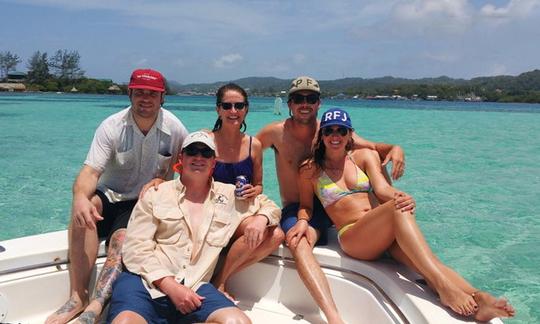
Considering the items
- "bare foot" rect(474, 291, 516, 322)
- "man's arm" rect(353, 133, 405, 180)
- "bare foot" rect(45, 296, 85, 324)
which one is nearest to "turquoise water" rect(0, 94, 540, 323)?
"man's arm" rect(353, 133, 405, 180)

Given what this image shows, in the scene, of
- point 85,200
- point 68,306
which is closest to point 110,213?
point 85,200

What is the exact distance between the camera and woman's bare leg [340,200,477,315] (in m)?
2.28

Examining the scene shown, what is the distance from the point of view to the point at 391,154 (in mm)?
3379

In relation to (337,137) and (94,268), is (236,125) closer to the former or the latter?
(337,137)

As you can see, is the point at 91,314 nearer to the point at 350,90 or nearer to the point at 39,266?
the point at 39,266

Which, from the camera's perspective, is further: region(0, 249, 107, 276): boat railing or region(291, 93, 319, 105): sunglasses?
region(291, 93, 319, 105): sunglasses

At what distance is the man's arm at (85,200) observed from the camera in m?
2.66

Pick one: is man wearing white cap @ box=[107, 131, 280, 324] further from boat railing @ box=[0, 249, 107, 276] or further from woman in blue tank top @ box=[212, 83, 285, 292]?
boat railing @ box=[0, 249, 107, 276]

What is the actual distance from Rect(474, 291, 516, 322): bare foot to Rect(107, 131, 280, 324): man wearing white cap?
1199mm

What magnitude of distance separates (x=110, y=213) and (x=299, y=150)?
1539 millimetres

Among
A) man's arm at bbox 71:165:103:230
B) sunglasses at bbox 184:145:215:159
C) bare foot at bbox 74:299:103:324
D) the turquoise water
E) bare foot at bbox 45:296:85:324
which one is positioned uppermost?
sunglasses at bbox 184:145:215:159

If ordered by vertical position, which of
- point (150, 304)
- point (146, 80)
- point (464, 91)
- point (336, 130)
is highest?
point (464, 91)

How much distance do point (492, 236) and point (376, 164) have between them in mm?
3951

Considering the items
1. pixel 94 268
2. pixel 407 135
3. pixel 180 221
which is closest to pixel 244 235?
pixel 180 221
